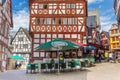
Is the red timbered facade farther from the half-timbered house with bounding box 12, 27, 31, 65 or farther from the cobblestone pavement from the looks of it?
the half-timbered house with bounding box 12, 27, 31, 65

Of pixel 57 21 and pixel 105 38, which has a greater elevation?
pixel 57 21

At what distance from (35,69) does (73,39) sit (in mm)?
19899

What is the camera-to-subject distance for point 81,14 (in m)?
38.1

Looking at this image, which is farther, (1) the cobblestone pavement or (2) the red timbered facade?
(2) the red timbered facade

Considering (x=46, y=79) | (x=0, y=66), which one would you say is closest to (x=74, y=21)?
(x=0, y=66)

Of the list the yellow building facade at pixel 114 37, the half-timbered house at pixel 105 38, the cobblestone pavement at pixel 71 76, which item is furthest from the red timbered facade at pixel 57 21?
the half-timbered house at pixel 105 38

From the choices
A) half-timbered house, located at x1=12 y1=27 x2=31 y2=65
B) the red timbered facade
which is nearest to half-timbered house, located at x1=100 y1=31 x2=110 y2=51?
half-timbered house, located at x1=12 y1=27 x2=31 y2=65

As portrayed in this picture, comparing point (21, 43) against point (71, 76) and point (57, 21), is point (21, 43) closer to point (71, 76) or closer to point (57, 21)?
point (57, 21)

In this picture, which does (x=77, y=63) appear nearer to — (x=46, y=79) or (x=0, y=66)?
(x=46, y=79)

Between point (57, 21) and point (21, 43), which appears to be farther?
point (21, 43)

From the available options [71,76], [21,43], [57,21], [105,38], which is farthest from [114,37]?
[71,76]

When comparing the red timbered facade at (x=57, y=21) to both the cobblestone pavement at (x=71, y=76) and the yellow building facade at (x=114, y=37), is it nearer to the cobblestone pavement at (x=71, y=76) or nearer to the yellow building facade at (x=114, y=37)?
the cobblestone pavement at (x=71, y=76)

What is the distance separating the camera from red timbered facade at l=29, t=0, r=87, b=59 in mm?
38000

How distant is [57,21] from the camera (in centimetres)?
3869
